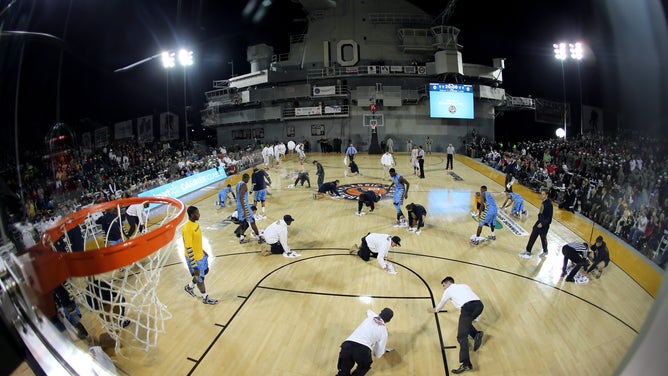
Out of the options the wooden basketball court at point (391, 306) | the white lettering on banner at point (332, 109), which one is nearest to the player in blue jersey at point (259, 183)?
the wooden basketball court at point (391, 306)

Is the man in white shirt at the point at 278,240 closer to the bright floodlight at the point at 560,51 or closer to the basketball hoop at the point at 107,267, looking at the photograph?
the basketball hoop at the point at 107,267

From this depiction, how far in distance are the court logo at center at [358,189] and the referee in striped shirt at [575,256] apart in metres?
7.53

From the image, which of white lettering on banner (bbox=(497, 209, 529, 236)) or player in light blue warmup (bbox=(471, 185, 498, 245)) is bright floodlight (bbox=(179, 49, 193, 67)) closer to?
player in light blue warmup (bbox=(471, 185, 498, 245))

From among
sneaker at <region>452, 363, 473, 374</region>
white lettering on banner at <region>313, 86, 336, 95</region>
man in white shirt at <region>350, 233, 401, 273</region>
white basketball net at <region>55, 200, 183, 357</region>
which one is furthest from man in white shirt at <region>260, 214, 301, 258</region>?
white lettering on banner at <region>313, 86, 336, 95</region>

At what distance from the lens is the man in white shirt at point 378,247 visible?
679 centimetres

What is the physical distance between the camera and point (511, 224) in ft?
32.8

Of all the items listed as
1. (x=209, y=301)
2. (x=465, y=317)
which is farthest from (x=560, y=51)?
(x=209, y=301)

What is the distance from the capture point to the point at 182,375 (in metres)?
3.88

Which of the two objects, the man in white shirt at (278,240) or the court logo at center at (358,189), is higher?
the court logo at center at (358,189)

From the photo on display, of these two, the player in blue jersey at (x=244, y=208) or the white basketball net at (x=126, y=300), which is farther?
the player in blue jersey at (x=244, y=208)

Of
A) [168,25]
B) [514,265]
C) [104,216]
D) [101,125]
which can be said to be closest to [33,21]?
[101,125]

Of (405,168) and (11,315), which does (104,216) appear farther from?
(405,168)

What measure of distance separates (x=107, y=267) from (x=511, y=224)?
10358mm

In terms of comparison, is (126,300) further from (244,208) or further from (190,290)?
(244,208)
